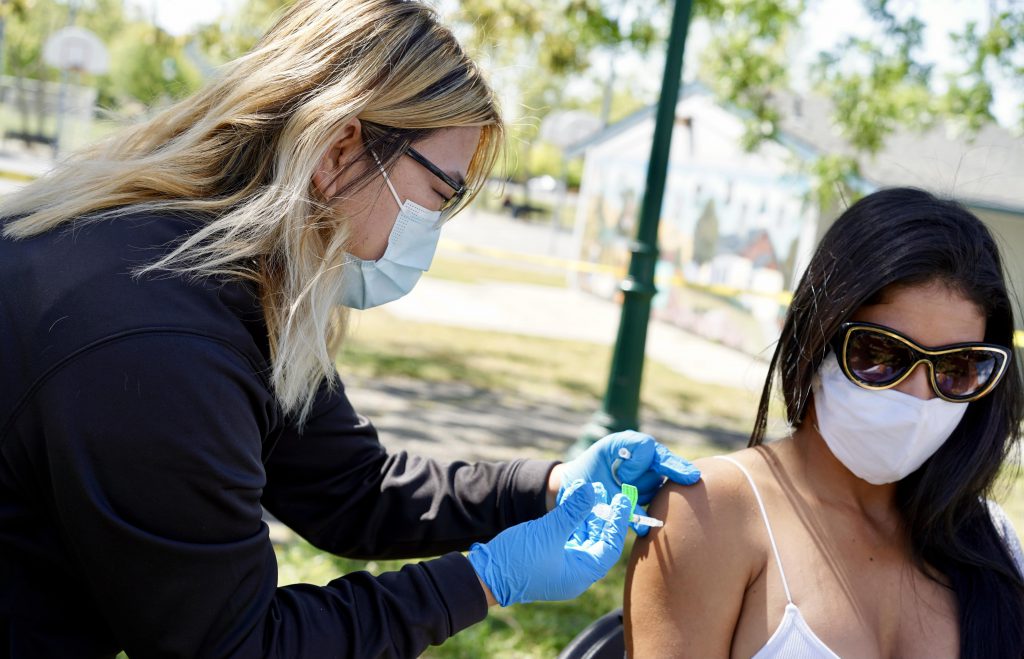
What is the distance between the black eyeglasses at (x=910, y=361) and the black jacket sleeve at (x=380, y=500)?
789mm

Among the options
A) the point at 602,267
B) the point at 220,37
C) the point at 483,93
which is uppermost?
the point at 220,37

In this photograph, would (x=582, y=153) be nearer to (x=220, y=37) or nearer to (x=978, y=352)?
(x=220, y=37)

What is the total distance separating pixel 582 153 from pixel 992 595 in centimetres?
1906

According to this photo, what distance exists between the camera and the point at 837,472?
2.05 m

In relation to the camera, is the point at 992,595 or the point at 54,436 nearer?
the point at 54,436

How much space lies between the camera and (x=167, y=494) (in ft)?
4.61

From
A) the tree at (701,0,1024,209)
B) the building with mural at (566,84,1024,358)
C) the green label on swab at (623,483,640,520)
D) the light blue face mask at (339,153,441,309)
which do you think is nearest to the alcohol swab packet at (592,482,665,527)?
the green label on swab at (623,483,640,520)

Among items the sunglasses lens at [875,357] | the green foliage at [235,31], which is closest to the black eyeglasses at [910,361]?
the sunglasses lens at [875,357]

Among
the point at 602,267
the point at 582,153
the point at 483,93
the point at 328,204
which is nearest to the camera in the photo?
the point at 328,204

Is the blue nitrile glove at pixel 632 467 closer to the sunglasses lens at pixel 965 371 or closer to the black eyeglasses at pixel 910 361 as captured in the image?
the black eyeglasses at pixel 910 361

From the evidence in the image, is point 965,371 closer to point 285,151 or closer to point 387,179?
point 387,179

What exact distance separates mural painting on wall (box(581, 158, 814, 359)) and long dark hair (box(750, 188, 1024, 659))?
9.89 metres

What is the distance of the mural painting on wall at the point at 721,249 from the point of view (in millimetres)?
13219

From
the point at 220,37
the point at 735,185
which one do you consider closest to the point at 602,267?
the point at 735,185
